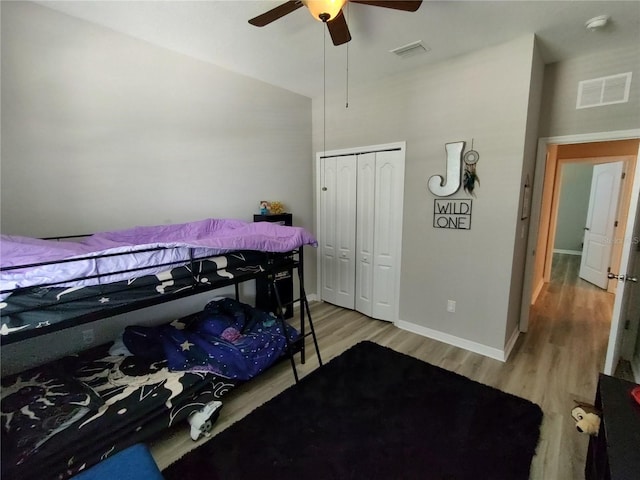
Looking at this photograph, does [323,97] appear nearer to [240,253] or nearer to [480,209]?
[480,209]

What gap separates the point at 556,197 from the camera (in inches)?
185

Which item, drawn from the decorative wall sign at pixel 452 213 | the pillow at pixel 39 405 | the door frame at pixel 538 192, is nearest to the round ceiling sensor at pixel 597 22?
the door frame at pixel 538 192

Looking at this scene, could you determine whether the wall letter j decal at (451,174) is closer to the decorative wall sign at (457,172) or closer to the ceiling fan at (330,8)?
the decorative wall sign at (457,172)

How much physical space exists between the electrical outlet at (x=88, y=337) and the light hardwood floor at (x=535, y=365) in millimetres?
998

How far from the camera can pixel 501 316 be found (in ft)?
8.74

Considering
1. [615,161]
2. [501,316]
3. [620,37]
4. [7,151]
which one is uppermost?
[620,37]

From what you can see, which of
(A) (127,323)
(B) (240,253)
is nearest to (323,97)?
(B) (240,253)

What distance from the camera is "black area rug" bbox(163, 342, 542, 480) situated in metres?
1.62

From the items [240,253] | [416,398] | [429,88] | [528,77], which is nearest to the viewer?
[240,253]

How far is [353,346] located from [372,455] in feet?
4.11

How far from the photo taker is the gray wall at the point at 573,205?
6785 millimetres

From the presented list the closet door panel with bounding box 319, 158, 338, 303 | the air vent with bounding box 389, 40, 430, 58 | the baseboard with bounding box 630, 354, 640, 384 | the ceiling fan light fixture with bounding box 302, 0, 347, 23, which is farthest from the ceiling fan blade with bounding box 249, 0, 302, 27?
the baseboard with bounding box 630, 354, 640, 384

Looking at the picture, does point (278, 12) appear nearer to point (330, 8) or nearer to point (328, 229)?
point (330, 8)

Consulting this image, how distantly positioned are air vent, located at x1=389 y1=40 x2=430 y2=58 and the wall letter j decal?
0.86 m
